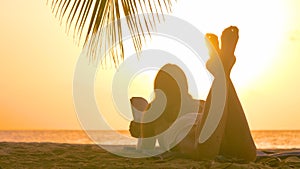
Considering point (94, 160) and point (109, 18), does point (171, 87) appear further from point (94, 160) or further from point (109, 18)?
point (109, 18)

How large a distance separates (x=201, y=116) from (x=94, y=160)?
0.69 meters

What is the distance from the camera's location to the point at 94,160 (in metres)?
3.49

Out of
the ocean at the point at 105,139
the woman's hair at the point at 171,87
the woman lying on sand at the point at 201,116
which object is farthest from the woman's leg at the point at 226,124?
the ocean at the point at 105,139

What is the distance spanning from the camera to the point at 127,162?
3.42 meters

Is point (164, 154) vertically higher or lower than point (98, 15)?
lower

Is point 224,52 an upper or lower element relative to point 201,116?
upper

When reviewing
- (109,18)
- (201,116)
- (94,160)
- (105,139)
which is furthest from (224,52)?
(105,139)

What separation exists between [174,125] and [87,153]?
0.61 meters

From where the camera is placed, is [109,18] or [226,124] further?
[226,124]

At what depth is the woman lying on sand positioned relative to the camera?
343 centimetres

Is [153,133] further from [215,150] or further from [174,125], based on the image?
[215,150]

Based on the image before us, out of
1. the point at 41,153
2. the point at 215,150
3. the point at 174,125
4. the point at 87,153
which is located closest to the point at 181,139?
the point at 174,125

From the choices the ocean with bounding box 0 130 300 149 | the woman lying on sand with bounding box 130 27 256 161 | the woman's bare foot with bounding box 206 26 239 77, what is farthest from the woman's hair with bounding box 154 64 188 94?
the ocean with bounding box 0 130 300 149

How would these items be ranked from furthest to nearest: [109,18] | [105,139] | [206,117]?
[105,139]
[206,117]
[109,18]
